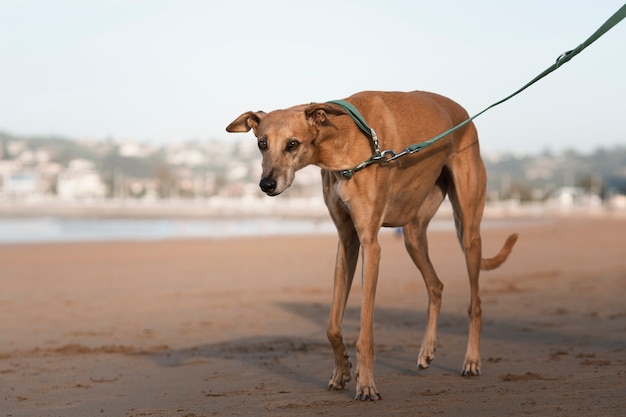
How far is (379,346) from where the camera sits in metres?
8.86

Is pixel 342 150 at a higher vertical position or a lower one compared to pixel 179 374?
higher

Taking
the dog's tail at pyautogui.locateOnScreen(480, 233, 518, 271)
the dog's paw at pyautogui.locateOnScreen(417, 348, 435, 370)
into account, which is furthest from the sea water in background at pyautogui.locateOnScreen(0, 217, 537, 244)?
the dog's paw at pyautogui.locateOnScreen(417, 348, 435, 370)

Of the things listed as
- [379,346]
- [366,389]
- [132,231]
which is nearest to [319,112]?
[366,389]

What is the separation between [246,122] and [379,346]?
3.46m

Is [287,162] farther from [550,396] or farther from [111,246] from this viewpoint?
[111,246]

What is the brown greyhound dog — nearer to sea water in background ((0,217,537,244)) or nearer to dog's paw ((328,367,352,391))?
dog's paw ((328,367,352,391))

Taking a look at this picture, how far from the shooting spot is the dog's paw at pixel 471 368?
275 inches

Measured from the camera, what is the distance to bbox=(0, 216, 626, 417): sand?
594 cm

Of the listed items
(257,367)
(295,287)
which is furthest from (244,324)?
(295,287)

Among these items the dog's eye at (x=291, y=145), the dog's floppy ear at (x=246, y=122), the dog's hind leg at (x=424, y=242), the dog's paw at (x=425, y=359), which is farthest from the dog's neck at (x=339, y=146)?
the dog's paw at (x=425, y=359)

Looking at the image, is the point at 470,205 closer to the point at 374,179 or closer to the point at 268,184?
the point at 374,179

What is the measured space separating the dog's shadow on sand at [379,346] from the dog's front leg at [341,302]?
36 cm

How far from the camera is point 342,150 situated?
20.5 ft

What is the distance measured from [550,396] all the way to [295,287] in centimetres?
997
